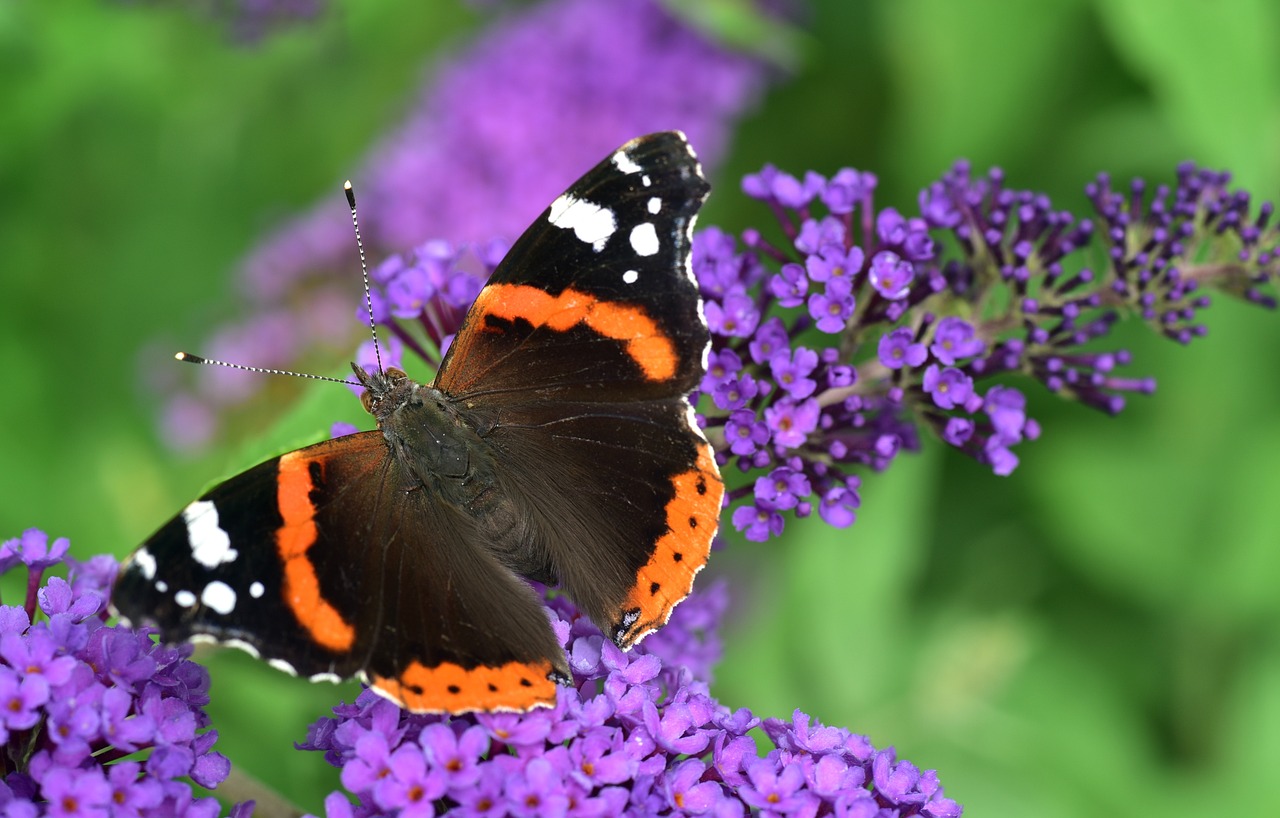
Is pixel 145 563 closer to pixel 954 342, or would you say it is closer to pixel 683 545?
pixel 683 545

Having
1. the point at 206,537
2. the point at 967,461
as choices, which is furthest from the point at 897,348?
the point at 967,461

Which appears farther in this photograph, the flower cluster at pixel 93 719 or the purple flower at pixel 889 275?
the purple flower at pixel 889 275

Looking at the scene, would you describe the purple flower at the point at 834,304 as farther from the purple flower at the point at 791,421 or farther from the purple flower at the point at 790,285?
the purple flower at the point at 791,421

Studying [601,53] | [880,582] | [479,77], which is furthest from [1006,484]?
[479,77]

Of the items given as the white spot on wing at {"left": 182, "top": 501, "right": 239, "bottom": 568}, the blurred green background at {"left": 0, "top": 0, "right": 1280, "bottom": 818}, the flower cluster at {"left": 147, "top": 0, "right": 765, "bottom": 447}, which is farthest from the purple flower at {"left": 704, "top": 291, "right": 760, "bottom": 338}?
the flower cluster at {"left": 147, "top": 0, "right": 765, "bottom": 447}

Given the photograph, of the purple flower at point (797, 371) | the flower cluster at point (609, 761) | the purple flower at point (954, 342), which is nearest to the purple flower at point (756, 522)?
the purple flower at point (797, 371)

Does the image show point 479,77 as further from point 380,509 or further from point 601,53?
point 380,509
